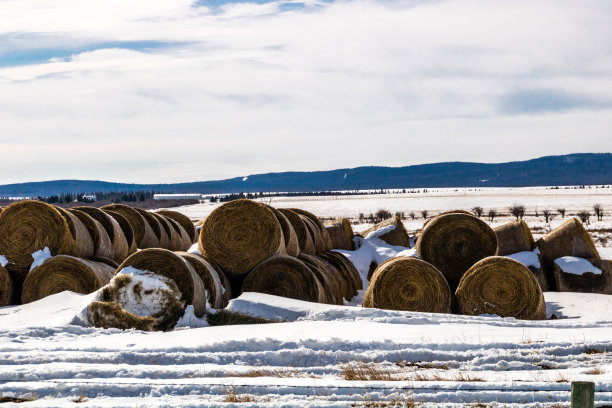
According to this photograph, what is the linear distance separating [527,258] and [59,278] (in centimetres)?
943

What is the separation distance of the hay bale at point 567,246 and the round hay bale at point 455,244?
2248 mm

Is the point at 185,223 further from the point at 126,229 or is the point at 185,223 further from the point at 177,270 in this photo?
the point at 177,270

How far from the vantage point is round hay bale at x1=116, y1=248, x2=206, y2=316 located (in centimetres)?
1131

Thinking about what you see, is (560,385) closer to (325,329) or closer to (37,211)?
(325,329)

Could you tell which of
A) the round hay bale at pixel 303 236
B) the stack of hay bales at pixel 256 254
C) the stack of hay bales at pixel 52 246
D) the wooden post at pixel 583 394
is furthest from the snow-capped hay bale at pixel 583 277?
the wooden post at pixel 583 394

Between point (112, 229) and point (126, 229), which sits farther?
point (126, 229)

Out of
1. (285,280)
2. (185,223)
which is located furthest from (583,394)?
(185,223)

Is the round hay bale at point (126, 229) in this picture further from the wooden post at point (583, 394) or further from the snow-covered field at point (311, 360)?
the wooden post at point (583, 394)

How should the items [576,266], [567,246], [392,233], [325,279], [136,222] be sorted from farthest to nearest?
[392,233] → [136,222] → [567,246] → [576,266] → [325,279]

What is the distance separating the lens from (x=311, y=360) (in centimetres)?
822

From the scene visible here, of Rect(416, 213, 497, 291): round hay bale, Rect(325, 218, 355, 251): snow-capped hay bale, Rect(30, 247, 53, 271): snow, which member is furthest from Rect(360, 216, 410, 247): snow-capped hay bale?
Rect(30, 247, 53, 271): snow

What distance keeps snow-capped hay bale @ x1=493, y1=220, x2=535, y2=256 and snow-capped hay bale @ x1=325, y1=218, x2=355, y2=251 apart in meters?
4.94

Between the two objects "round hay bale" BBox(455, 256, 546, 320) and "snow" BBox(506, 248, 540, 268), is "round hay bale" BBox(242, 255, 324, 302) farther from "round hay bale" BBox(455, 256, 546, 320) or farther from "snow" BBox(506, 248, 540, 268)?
"snow" BBox(506, 248, 540, 268)

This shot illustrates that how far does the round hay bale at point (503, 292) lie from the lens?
12.6m
